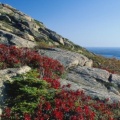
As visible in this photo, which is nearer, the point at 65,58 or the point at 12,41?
the point at 65,58

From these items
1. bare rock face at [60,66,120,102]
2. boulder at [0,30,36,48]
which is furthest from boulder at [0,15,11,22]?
bare rock face at [60,66,120,102]

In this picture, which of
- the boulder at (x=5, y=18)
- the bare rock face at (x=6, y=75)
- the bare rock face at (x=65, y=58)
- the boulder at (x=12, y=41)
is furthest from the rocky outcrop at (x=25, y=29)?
the bare rock face at (x=6, y=75)

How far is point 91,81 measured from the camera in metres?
22.8

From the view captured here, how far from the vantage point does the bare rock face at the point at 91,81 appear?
19905 millimetres

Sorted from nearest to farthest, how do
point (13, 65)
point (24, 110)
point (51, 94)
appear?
point (24, 110) < point (51, 94) < point (13, 65)

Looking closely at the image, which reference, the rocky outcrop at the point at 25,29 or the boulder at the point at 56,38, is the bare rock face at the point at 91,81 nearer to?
the rocky outcrop at the point at 25,29

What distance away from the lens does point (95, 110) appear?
16.2 m

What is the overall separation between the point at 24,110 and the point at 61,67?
32.4ft

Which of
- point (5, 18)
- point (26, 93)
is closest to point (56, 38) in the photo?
point (5, 18)

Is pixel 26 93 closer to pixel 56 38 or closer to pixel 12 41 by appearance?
pixel 12 41

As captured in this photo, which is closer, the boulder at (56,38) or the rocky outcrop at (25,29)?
the rocky outcrop at (25,29)

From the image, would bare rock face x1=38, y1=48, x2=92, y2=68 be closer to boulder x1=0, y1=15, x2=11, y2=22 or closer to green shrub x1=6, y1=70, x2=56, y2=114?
green shrub x1=6, y1=70, x2=56, y2=114

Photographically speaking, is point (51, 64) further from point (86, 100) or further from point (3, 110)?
point (3, 110)

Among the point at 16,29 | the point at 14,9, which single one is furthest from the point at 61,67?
the point at 14,9
